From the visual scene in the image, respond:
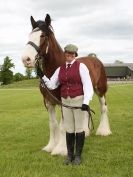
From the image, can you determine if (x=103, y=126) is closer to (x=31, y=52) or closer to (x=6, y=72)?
(x=31, y=52)

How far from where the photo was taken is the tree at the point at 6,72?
11931 cm

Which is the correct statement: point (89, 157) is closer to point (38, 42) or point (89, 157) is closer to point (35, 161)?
point (35, 161)

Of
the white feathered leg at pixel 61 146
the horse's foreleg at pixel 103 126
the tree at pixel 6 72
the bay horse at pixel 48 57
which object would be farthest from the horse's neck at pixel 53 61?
the tree at pixel 6 72

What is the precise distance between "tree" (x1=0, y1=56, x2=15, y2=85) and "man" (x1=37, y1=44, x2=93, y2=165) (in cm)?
11074

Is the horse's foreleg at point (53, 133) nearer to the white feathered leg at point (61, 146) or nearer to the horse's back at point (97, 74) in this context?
the white feathered leg at point (61, 146)

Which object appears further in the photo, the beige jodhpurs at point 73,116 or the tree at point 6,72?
the tree at point 6,72

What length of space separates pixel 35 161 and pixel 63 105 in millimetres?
1214

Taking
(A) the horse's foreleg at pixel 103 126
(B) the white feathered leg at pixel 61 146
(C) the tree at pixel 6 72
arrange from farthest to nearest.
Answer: (C) the tree at pixel 6 72 → (A) the horse's foreleg at pixel 103 126 → (B) the white feathered leg at pixel 61 146

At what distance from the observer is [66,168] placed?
8430 mm

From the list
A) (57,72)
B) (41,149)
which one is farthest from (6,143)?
(57,72)

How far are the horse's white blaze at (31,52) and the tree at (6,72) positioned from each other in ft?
364

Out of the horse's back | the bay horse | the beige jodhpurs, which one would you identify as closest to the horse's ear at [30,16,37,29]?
the bay horse

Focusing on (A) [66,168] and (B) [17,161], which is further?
(B) [17,161]

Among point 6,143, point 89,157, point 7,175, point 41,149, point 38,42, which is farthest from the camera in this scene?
point 6,143
